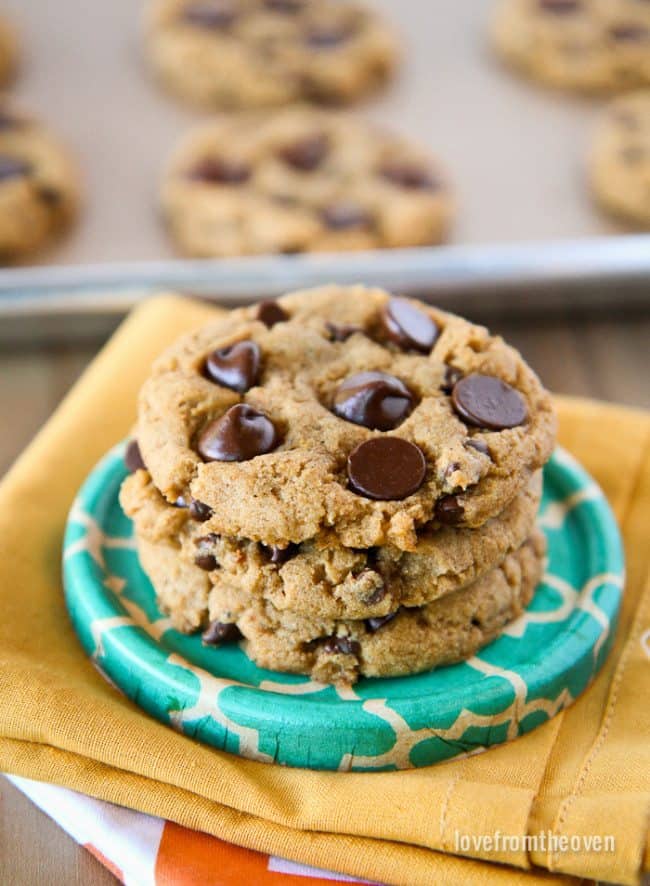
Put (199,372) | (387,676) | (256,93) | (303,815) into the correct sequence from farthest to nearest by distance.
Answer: (256,93) → (199,372) → (387,676) → (303,815)

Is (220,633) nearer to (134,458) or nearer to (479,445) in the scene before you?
(134,458)

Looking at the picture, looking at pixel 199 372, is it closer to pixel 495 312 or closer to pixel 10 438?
pixel 10 438

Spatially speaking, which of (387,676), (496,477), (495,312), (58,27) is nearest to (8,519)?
(387,676)

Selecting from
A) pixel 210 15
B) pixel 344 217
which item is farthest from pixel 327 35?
pixel 344 217

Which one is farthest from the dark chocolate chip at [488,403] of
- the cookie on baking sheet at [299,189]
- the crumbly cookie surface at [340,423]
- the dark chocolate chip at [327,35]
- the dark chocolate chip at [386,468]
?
the dark chocolate chip at [327,35]

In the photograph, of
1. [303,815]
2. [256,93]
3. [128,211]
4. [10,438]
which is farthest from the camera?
[256,93]

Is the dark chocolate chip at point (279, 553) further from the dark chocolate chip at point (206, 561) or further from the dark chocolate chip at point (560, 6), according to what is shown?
the dark chocolate chip at point (560, 6)

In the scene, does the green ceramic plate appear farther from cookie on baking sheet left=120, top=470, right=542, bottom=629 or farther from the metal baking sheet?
the metal baking sheet
